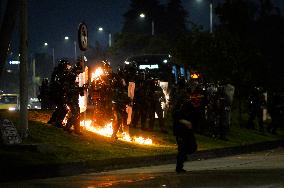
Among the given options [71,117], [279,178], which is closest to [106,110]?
[71,117]

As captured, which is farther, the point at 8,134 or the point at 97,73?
the point at 97,73

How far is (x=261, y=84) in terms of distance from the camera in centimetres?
4794

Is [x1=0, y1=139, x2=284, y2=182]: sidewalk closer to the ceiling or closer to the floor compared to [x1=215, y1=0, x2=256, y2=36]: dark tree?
closer to the floor

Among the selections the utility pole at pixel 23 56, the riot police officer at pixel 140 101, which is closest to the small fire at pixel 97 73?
the riot police officer at pixel 140 101

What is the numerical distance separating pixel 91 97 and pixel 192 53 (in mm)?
19441

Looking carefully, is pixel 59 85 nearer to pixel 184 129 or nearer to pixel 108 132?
pixel 108 132

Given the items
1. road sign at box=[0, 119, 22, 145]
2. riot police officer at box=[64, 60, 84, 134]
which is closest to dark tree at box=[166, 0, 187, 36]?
riot police officer at box=[64, 60, 84, 134]

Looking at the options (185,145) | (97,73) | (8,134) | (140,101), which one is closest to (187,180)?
(185,145)

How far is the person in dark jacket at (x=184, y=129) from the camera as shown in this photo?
16172 mm

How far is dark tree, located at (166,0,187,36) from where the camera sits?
4385 inches

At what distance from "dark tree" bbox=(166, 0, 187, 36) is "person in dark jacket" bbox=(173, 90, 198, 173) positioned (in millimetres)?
92621

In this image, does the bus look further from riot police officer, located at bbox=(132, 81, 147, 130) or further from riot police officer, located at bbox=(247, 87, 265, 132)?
riot police officer, located at bbox=(132, 81, 147, 130)

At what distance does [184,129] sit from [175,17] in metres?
99.0

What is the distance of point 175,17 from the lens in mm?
114312
